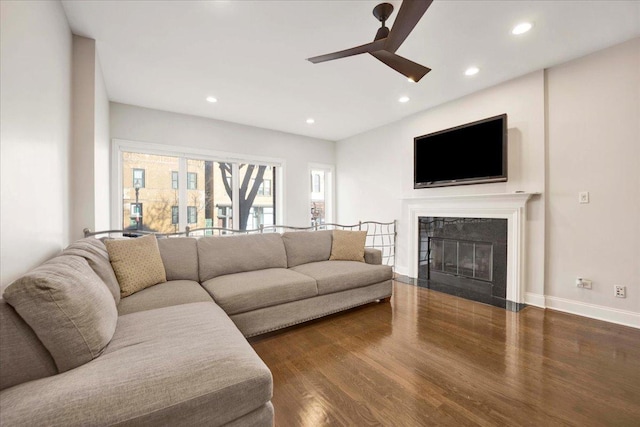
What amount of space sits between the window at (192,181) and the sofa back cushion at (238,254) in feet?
6.75

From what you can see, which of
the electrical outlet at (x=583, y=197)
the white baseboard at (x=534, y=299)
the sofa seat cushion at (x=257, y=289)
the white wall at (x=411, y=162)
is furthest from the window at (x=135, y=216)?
the electrical outlet at (x=583, y=197)

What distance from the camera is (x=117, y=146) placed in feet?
12.4

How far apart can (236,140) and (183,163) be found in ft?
3.25

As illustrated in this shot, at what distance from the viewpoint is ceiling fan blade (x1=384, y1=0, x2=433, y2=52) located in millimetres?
1483

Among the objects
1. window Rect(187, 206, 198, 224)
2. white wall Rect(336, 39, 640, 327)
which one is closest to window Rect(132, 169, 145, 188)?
window Rect(187, 206, 198, 224)

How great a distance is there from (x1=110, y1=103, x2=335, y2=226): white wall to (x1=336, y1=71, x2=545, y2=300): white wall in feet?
2.74

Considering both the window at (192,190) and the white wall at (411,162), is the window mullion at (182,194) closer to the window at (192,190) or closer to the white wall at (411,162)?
the window at (192,190)

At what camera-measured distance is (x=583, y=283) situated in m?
2.75

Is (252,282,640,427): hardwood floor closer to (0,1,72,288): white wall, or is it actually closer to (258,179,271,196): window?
(0,1,72,288): white wall

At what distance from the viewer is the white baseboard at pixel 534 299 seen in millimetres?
2977

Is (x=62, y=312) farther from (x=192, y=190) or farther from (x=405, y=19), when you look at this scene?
(x=192, y=190)

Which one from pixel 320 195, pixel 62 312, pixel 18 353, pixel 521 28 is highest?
pixel 521 28

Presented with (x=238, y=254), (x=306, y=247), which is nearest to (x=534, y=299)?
(x=306, y=247)

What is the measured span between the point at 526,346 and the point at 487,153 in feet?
7.32
